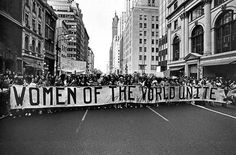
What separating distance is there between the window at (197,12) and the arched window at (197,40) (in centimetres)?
211

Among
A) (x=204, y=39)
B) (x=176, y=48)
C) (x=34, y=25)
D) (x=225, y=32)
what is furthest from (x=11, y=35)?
(x=176, y=48)

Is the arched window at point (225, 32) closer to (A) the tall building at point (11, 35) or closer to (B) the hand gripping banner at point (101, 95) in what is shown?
(B) the hand gripping banner at point (101, 95)

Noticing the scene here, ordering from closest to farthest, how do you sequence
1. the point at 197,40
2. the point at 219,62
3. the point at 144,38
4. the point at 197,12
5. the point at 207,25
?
1. the point at 219,62
2. the point at 207,25
3. the point at 197,12
4. the point at 197,40
5. the point at 144,38

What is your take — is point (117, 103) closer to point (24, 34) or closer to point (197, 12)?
point (24, 34)

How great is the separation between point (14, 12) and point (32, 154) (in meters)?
25.2

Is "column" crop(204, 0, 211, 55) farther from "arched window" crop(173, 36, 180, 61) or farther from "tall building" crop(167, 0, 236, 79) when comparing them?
"arched window" crop(173, 36, 180, 61)

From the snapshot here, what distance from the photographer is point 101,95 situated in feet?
34.7

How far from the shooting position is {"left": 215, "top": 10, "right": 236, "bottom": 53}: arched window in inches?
929

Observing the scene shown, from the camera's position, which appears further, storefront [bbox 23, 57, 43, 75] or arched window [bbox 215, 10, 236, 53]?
storefront [bbox 23, 57, 43, 75]

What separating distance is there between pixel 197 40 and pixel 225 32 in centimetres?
786

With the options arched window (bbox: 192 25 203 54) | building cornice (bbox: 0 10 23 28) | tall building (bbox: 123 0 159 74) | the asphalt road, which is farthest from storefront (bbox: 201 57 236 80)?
tall building (bbox: 123 0 159 74)

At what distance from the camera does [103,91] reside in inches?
Answer: 419

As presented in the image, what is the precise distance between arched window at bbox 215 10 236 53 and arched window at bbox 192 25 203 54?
394 centimetres

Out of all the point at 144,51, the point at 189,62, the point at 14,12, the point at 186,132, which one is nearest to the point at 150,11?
the point at 144,51
